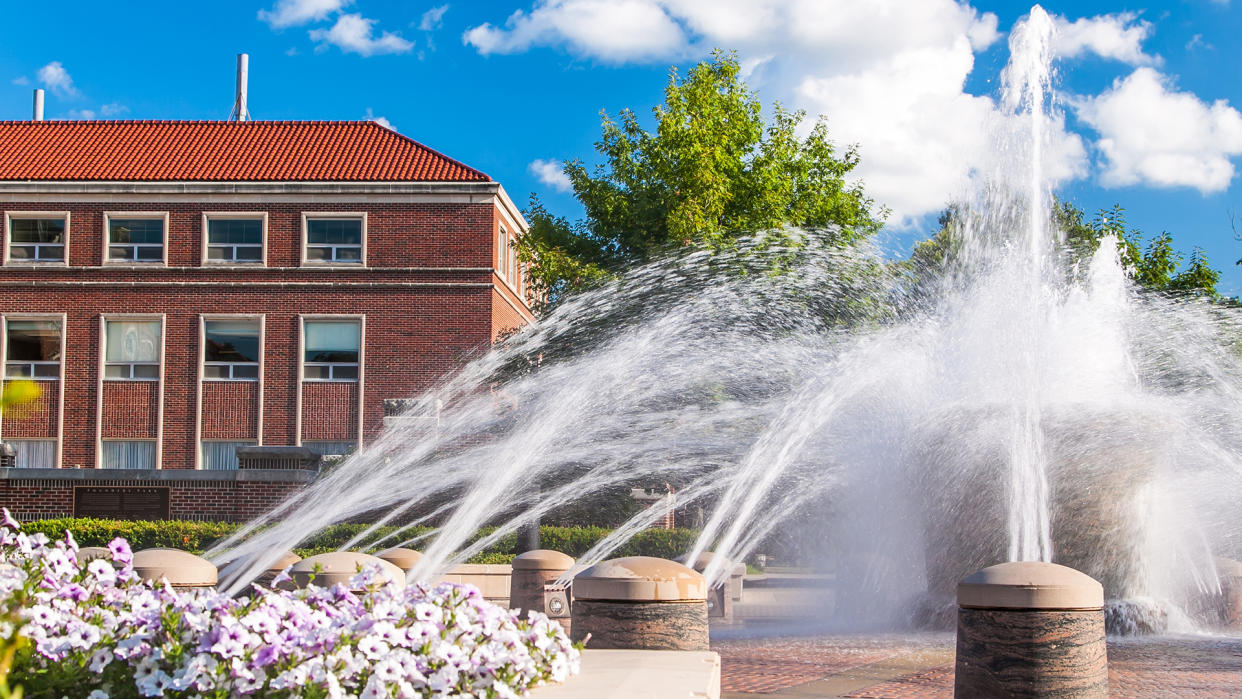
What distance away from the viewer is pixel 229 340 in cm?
3622

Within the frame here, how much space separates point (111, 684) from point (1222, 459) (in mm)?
13260

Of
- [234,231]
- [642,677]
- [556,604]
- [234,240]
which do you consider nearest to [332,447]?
[234,240]

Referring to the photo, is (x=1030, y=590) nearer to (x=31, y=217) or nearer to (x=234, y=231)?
(x=234, y=231)

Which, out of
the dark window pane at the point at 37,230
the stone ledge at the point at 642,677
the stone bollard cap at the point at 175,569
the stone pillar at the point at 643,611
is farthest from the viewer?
the dark window pane at the point at 37,230

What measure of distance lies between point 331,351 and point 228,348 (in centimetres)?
325

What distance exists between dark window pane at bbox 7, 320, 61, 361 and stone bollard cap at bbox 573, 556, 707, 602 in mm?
33486

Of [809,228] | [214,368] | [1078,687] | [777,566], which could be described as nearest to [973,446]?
[1078,687]

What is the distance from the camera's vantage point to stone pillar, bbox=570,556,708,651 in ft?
23.6

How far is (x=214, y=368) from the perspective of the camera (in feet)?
119

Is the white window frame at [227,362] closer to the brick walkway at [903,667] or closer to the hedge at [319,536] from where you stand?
the hedge at [319,536]

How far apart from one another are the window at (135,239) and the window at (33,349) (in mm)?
2855

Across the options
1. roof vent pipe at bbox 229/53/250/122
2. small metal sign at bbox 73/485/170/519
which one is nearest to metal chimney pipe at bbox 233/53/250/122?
roof vent pipe at bbox 229/53/250/122

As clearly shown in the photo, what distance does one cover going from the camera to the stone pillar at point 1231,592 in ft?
42.5

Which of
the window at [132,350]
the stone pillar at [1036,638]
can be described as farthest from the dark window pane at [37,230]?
the stone pillar at [1036,638]
